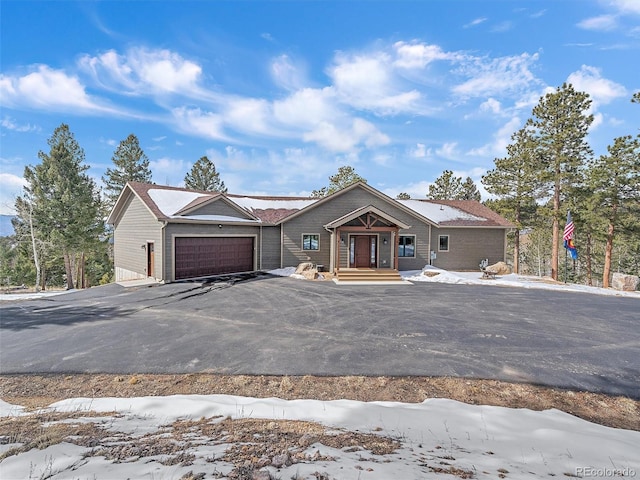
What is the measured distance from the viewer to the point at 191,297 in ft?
37.7

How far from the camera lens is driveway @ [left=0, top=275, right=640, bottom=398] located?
588cm

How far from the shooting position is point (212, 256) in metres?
16.1

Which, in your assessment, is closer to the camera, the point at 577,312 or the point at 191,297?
the point at 577,312

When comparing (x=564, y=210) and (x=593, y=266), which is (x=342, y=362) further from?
(x=593, y=266)

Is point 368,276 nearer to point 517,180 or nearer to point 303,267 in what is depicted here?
point 303,267

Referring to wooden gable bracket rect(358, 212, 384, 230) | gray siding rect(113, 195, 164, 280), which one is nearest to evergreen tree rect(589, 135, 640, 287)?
wooden gable bracket rect(358, 212, 384, 230)

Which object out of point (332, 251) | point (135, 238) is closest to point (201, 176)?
point (135, 238)

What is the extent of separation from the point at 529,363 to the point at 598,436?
8.29 feet

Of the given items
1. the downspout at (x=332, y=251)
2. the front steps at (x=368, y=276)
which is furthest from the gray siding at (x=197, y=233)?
the front steps at (x=368, y=276)

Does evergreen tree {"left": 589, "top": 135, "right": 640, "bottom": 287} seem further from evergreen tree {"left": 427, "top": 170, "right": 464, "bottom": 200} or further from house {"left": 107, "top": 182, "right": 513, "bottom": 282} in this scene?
evergreen tree {"left": 427, "top": 170, "right": 464, "bottom": 200}

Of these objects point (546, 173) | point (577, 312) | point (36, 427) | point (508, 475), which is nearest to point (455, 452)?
point (508, 475)

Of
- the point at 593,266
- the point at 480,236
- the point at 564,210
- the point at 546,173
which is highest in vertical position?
the point at 546,173

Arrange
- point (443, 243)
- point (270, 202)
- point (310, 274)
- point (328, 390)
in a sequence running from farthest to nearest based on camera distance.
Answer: point (270, 202), point (443, 243), point (310, 274), point (328, 390)

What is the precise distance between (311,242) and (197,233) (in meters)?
6.71
